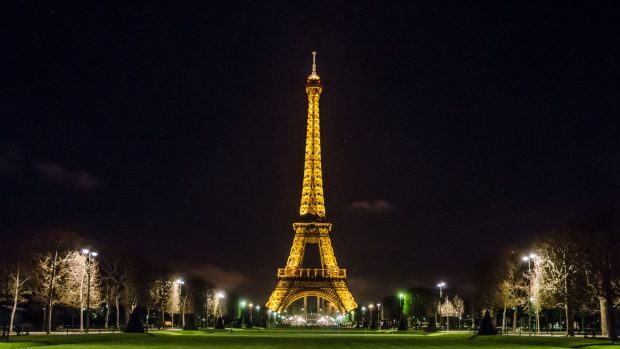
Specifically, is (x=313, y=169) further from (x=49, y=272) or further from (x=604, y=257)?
(x=604, y=257)

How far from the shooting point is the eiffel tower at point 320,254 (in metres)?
144

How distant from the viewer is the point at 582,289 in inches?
2598

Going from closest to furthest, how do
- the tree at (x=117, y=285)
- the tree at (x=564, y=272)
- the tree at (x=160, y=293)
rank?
the tree at (x=564, y=272), the tree at (x=117, y=285), the tree at (x=160, y=293)

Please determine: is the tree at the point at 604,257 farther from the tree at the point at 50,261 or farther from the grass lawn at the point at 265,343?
the tree at the point at 50,261

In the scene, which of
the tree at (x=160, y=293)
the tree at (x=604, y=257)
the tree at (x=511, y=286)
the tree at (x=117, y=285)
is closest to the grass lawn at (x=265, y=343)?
the tree at (x=604, y=257)

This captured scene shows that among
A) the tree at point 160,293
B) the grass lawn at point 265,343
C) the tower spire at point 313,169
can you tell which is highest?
the tower spire at point 313,169

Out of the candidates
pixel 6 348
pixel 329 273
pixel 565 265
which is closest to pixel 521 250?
pixel 565 265

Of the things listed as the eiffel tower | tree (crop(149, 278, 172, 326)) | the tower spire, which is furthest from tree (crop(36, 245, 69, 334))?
the tower spire

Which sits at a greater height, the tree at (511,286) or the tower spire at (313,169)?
the tower spire at (313,169)

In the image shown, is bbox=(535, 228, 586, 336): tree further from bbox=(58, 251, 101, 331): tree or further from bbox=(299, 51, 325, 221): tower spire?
bbox=(299, 51, 325, 221): tower spire

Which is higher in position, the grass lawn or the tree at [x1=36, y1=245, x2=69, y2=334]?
the tree at [x1=36, y1=245, x2=69, y2=334]

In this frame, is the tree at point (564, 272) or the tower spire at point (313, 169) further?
the tower spire at point (313, 169)

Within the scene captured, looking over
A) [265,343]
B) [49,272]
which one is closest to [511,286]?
[265,343]

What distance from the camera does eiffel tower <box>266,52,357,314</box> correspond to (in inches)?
5669
